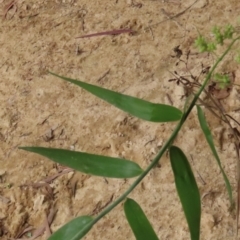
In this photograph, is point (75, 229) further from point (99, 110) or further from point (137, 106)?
point (99, 110)

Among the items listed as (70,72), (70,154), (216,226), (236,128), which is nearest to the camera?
(70,154)

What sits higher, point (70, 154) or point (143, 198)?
point (70, 154)

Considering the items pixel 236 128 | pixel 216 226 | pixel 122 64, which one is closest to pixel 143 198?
pixel 216 226

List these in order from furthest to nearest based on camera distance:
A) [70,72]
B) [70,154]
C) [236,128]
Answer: [70,72]
[236,128]
[70,154]

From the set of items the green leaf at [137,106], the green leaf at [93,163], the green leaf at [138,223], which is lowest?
the green leaf at [138,223]

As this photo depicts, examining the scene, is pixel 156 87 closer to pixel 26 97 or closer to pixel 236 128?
pixel 236 128

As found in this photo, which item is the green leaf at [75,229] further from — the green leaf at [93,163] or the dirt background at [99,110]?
the dirt background at [99,110]

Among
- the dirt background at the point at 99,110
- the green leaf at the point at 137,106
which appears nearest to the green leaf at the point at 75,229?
the green leaf at the point at 137,106
